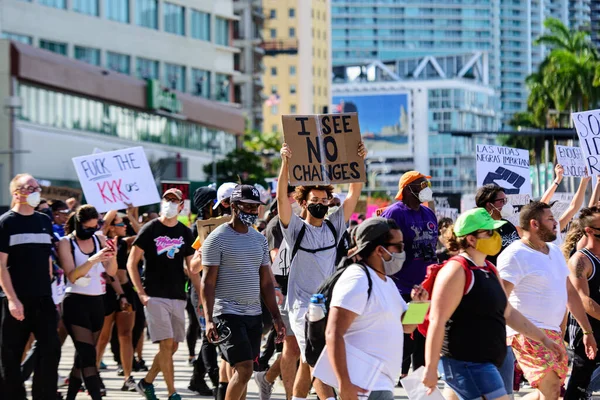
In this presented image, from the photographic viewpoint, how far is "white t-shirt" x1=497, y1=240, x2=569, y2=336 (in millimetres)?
8289

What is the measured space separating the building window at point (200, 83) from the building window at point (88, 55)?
1196 centimetres

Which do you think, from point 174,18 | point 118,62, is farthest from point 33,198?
point 174,18

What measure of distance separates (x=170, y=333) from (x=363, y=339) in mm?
5026

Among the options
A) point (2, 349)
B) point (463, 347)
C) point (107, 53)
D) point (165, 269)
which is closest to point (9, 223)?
point (2, 349)

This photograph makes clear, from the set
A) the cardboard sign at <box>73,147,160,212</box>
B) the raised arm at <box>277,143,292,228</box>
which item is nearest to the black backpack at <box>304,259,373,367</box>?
the raised arm at <box>277,143,292,228</box>

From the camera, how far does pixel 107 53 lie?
58469 millimetres

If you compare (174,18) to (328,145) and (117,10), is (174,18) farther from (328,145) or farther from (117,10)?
(328,145)

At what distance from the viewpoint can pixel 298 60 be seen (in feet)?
529

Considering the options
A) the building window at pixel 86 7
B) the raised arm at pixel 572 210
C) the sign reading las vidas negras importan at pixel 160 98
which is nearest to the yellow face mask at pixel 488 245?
the raised arm at pixel 572 210

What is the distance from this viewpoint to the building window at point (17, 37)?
49606 millimetres

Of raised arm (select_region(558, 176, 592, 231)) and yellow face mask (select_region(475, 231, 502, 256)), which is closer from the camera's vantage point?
yellow face mask (select_region(475, 231, 502, 256))

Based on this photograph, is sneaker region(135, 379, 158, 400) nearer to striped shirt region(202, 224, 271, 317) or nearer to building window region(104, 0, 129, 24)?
striped shirt region(202, 224, 271, 317)

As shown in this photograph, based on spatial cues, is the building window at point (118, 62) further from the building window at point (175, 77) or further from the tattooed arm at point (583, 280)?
the tattooed arm at point (583, 280)

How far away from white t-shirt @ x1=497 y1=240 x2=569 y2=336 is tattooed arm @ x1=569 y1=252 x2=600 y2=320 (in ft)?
3.49
